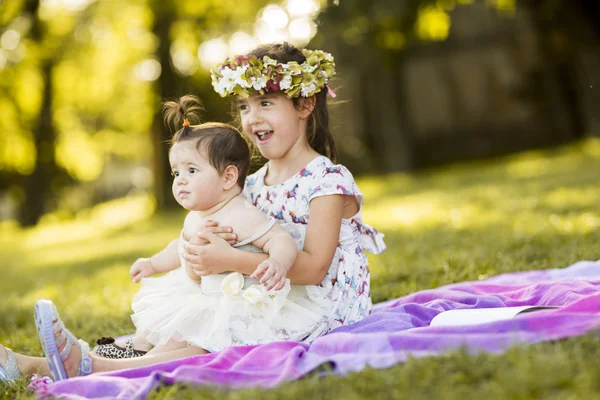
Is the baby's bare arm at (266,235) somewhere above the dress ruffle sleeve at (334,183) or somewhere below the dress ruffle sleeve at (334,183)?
below

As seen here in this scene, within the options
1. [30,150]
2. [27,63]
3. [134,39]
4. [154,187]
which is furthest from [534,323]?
[30,150]

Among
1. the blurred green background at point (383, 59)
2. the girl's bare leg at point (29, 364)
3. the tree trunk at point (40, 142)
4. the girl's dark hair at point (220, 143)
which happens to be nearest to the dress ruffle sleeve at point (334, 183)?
the girl's dark hair at point (220, 143)

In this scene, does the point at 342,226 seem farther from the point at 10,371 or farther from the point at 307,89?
the point at 10,371

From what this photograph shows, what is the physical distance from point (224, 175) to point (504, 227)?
3.15 meters

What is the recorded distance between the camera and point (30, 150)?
20172mm

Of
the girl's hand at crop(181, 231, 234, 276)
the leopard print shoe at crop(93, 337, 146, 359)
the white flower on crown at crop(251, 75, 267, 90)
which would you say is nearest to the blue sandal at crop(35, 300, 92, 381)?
the leopard print shoe at crop(93, 337, 146, 359)

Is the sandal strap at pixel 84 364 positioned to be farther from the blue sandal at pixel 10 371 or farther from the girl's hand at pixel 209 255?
the girl's hand at pixel 209 255

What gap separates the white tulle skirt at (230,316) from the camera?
2.72 meters

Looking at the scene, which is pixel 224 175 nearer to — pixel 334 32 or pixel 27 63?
pixel 334 32

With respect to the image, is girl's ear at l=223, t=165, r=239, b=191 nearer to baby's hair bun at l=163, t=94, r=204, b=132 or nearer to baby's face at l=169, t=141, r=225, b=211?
baby's face at l=169, t=141, r=225, b=211

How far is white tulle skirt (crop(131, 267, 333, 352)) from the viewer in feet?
8.93

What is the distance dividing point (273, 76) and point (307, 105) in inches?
9.1

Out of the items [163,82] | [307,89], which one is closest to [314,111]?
[307,89]

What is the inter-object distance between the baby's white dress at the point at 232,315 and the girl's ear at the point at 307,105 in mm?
590
